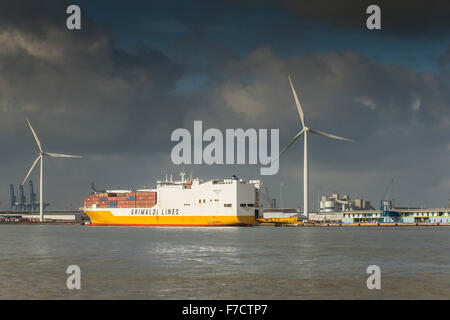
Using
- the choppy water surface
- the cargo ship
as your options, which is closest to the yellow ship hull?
the cargo ship

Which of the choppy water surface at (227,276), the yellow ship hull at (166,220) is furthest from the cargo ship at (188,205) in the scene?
the choppy water surface at (227,276)

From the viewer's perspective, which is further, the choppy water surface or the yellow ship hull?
the yellow ship hull

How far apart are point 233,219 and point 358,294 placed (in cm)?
13151

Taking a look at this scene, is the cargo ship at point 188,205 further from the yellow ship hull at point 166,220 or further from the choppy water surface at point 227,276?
the choppy water surface at point 227,276

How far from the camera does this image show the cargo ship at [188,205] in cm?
16450

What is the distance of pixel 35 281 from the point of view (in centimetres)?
3806

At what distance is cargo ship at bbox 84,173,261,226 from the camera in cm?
16450

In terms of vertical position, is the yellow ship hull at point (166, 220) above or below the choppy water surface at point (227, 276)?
below

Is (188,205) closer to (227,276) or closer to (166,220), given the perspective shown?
(166,220)

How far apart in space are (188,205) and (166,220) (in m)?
10.4

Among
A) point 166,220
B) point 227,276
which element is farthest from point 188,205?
point 227,276

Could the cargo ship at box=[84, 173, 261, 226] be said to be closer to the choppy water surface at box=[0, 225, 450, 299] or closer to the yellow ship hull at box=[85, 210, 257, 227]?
the yellow ship hull at box=[85, 210, 257, 227]
